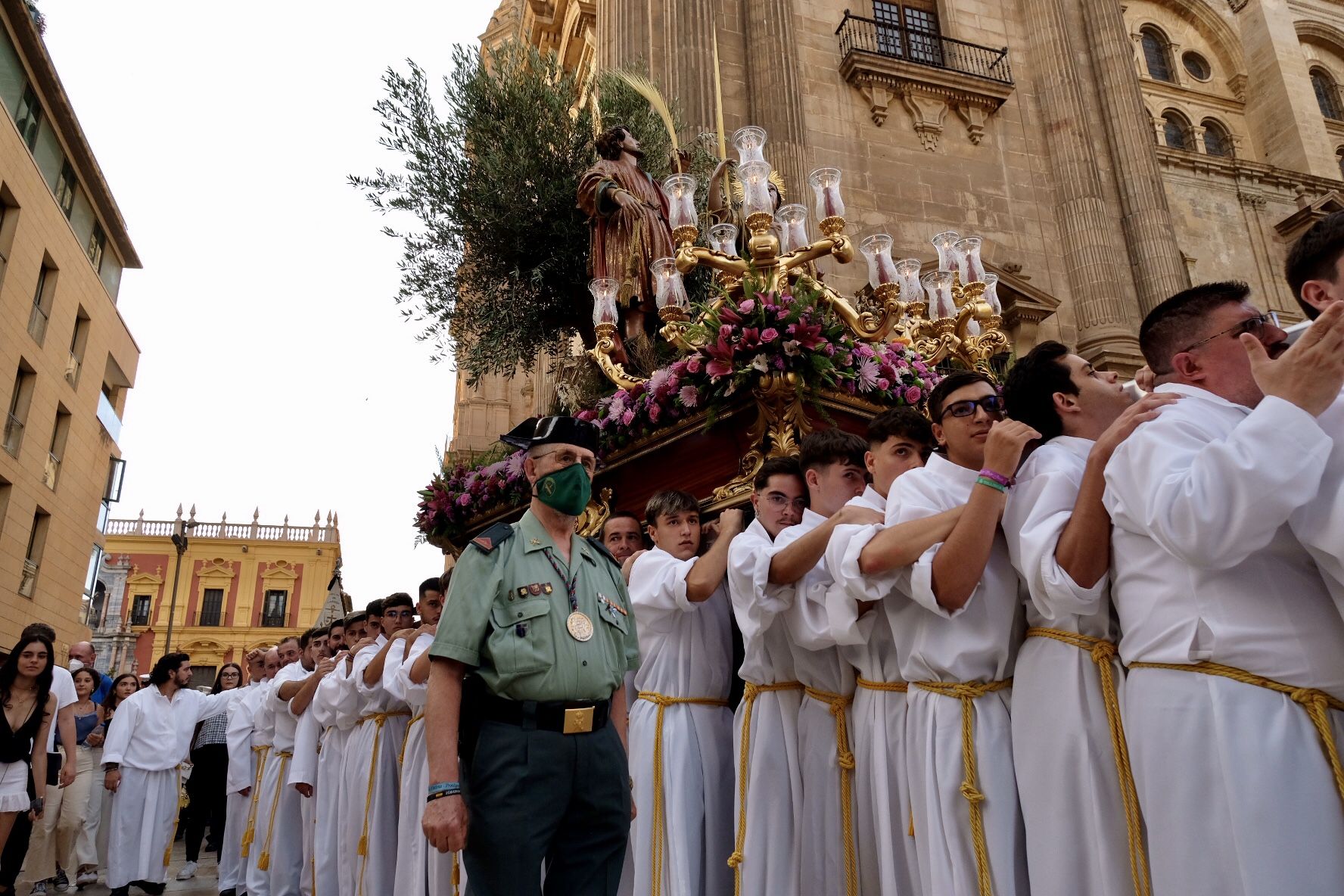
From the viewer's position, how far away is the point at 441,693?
2.76 m

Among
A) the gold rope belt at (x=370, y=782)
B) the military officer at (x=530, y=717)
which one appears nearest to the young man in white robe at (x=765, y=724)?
the military officer at (x=530, y=717)

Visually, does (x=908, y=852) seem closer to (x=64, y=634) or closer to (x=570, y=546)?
(x=570, y=546)

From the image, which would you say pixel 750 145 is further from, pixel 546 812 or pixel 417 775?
pixel 546 812

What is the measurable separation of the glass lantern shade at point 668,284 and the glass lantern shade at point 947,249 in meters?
2.08

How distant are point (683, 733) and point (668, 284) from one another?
3.38m

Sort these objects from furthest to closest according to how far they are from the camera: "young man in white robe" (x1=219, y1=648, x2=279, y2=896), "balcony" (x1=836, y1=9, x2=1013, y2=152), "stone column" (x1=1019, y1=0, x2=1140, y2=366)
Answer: "balcony" (x1=836, y1=9, x2=1013, y2=152) < "stone column" (x1=1019, y1=0, x2=1140, y2=366) < "young man in white robe" (x1=219, y1=648, x2=279, y2=896)

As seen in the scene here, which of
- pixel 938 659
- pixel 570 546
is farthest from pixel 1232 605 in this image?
pixel 570 546

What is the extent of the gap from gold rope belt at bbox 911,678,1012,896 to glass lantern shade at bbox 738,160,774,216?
3954 mm

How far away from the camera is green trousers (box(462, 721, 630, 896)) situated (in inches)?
105

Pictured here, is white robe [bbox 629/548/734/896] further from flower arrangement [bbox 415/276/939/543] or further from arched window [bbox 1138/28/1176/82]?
arched window [bbox 1138/28/1176/82]

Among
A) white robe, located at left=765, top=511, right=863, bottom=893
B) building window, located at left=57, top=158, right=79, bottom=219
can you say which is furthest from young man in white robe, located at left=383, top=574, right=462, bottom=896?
building window, located at left=57, top=158, right=79, bottom=219

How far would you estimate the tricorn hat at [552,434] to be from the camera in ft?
10.3

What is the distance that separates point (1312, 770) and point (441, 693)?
7.09 feet

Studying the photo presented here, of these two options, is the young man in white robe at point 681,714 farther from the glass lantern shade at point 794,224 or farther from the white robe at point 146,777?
the white robe at point 146,777
